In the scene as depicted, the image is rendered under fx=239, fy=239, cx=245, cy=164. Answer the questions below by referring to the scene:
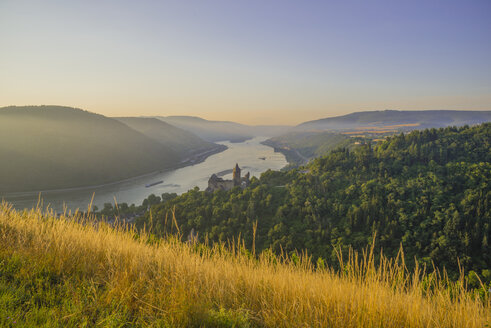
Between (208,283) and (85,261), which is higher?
(85,261)

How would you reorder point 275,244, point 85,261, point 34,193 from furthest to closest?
1. point 34,193
2. point 275,244
3. point 85,261

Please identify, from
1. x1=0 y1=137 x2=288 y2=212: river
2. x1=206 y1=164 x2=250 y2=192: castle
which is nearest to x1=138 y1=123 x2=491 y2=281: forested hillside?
x1=206 y1=164 x2=250 y2=192: castle

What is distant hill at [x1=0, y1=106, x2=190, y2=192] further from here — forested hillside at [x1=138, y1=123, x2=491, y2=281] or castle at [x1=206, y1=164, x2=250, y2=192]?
forested hillside at [x1=138, y1=123, x2=491, y2=281]

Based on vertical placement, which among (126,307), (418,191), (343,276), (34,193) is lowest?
(34,193)

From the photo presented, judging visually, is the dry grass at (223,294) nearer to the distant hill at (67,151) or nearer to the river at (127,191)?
the river at (127,191)

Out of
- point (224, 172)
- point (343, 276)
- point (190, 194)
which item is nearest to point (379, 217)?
point (190, 194)

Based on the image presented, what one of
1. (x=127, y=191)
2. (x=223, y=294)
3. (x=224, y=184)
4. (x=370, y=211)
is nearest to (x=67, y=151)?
(x=127, y=191)

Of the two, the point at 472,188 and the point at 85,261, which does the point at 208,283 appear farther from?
the point at 472,188
